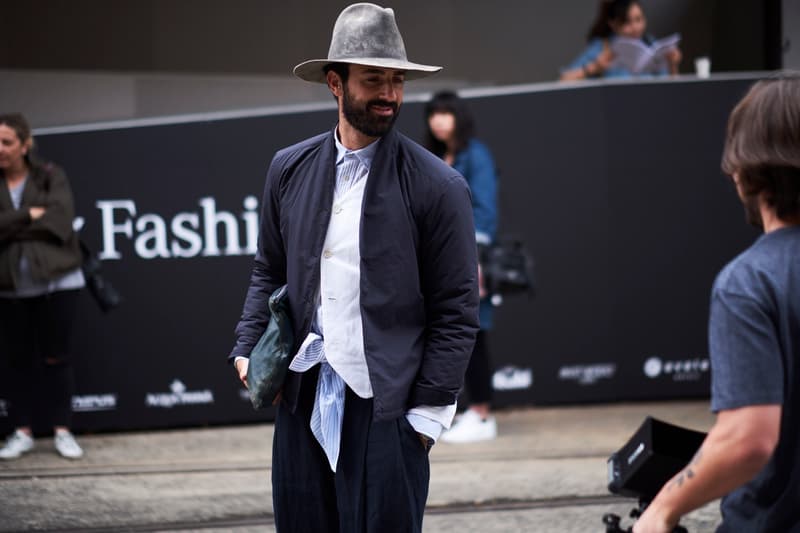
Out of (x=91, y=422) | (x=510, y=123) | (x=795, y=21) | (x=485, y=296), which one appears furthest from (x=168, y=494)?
(x=795, y=21)

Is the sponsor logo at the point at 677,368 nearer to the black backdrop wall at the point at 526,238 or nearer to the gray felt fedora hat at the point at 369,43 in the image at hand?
the black backdrop wall at the point at 526,238

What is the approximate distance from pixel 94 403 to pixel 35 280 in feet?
3.63

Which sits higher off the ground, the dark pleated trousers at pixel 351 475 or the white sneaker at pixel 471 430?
the dark pleated trousers at pixel 351 475

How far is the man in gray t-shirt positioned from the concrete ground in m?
3.09

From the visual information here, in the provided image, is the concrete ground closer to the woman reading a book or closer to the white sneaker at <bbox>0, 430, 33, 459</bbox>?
the white sneaker at <bbox>0, 430, 33, 459</bbox>

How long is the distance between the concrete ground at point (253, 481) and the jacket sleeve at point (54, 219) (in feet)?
4.00

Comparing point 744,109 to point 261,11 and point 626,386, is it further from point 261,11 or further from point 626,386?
point 261,11

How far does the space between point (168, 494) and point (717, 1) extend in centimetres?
646

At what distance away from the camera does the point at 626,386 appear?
7754 millimetres

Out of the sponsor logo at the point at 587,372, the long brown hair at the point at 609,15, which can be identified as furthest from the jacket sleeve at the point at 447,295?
the long brown hair at the point at 609,15

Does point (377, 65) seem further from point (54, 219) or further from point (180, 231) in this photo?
point (180, 231)

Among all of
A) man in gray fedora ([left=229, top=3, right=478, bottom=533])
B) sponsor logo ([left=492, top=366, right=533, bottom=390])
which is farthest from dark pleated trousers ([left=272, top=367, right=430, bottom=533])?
sponsor logo ([left=492, top=366, right=533, bottom=390])

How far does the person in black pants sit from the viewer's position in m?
6.43

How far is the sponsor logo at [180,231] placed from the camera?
713 centimetres
